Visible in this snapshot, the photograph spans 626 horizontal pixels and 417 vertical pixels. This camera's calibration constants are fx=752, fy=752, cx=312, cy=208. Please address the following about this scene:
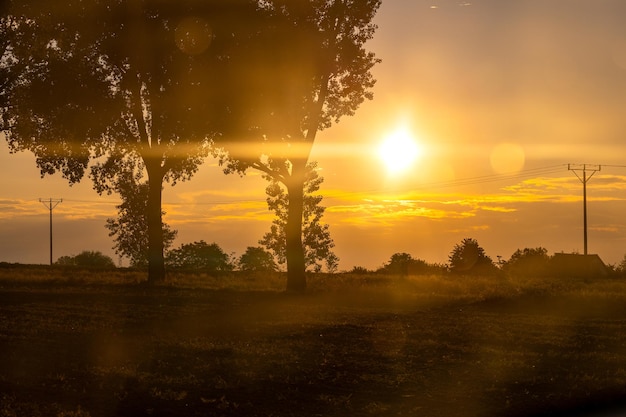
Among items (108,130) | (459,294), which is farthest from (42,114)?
(459,294)

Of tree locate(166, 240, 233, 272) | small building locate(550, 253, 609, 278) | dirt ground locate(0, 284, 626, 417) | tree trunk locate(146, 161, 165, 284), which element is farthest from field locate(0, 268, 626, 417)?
tree locate(166, 240, 233, 272)

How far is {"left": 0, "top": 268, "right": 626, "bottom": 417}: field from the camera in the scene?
12977 mm

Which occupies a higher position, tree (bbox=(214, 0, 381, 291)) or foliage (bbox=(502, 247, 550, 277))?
tree (bbox=(214, 0, 381, 291))

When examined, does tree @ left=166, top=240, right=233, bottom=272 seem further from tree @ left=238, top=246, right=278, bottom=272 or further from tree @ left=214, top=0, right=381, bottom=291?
tree @ left=214, top=0, right=381, bottom=291

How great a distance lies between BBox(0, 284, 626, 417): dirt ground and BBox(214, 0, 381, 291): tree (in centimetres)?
1338

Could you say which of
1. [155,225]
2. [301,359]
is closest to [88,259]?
[155,225]

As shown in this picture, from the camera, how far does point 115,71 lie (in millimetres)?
42938

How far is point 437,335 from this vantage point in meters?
22.4

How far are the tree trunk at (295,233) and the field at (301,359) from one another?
31.4 ft

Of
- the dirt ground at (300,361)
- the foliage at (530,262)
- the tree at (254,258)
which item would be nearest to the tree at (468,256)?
the foliage at (530,262)

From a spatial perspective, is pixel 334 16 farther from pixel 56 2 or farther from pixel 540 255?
pixel 540 255

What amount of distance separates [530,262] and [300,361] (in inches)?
3896

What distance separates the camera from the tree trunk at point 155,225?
44.6 m

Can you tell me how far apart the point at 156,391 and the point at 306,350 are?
19.6ft
